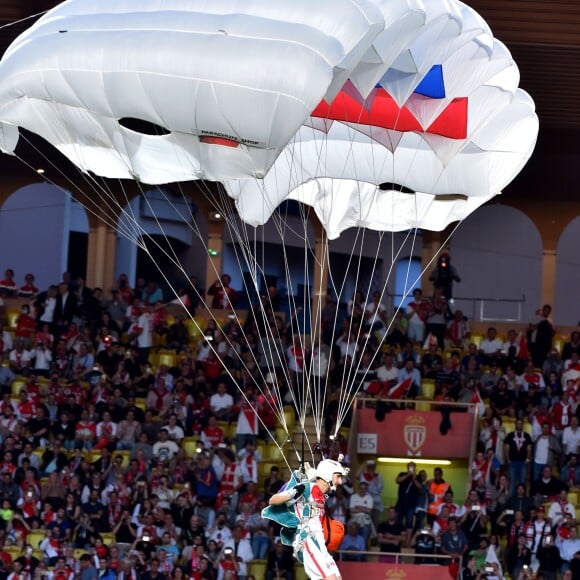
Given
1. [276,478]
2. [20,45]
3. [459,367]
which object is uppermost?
[20,45]

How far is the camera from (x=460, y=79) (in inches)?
516

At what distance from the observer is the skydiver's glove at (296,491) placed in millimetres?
11453

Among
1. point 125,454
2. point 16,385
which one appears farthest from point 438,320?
point 16,385

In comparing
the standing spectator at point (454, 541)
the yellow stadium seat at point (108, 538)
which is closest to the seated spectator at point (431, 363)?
the standing spectator at point (454, 541)

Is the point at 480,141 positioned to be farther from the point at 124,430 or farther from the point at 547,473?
the point at 124,430

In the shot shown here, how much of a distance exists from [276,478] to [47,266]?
1298 cm

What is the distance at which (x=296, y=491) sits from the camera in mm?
11539

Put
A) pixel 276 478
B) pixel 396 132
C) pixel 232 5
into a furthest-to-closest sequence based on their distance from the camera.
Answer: pixel 276 478 → pixel 396 132 → pixel 232 5

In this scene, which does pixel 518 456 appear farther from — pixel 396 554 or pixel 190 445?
pixel 190 445

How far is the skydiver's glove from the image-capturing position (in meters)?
11.5

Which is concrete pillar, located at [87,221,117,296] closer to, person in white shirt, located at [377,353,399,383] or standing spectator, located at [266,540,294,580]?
person in white shirt, located at [377,353,399,383]

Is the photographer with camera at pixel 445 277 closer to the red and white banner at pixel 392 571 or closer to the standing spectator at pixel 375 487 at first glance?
the standing spectator at pixel 375 487

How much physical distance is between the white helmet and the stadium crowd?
3882mm

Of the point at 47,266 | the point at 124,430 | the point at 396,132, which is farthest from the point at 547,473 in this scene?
the point at 47,266
